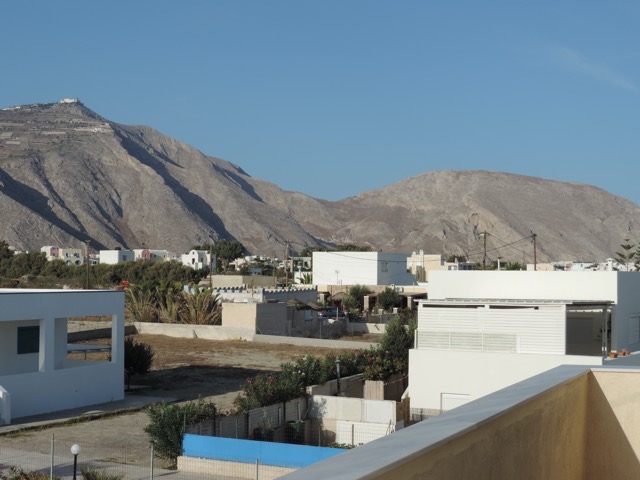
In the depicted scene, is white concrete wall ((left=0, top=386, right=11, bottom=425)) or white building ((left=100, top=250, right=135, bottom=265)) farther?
white building ((left=100, top=250, right=135, bottom=265))

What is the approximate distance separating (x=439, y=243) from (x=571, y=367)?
167m

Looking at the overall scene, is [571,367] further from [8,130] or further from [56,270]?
[8,130]

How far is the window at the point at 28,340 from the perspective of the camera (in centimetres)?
2624

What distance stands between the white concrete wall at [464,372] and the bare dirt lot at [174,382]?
227 inches

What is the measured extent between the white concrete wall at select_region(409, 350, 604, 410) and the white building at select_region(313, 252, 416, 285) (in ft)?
174

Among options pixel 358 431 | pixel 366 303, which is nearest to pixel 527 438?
pixel 358 431

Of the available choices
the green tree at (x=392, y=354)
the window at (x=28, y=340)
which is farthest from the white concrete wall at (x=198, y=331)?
the window at (x=28, y=340)

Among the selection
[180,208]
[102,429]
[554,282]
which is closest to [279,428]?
[102,429]

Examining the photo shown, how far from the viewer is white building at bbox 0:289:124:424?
24.2m

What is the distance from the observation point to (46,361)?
2519 cm

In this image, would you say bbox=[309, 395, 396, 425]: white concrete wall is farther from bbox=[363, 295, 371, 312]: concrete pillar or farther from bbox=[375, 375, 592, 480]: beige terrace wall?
bbox=[363, 295, 371, 312]: concrete pillar

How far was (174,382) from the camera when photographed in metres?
32.3

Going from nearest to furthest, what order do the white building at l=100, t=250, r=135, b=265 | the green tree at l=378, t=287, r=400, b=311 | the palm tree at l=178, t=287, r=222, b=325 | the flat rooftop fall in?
the flat rooftop, the palm tree at l=178, t=287, r=222, b=325, the green tree at l=378, t=287, r=400, b=311, the white building at l=100, t=250, r=135, b=265

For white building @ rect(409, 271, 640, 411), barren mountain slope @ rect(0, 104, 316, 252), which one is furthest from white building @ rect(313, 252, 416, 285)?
barren mountain slope @ rect(0, 104, 316, 252)
